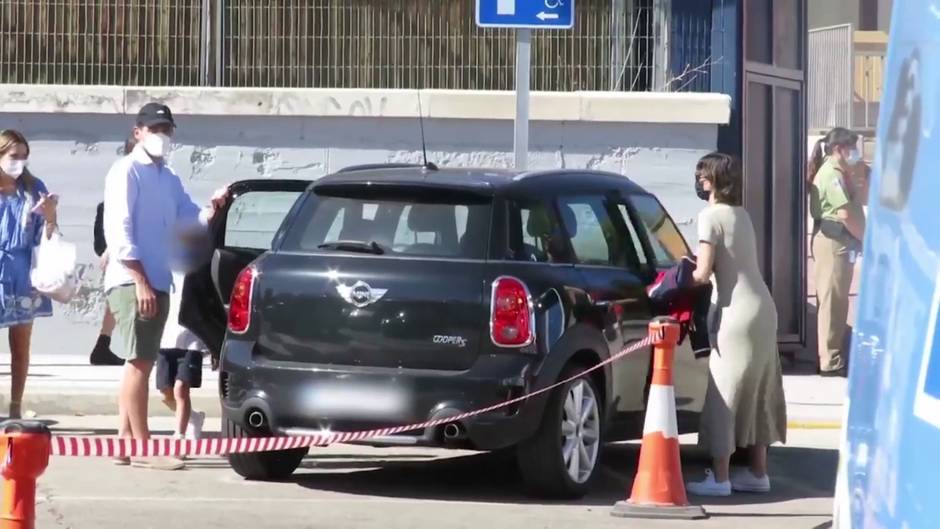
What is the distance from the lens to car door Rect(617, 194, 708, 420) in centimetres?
922

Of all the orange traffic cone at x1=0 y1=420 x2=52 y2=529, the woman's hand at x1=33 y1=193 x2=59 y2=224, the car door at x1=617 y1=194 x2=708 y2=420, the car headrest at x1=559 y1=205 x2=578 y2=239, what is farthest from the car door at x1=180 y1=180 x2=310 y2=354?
the orange traffic cone at x1=0 y1=420 x2=52 y2=529

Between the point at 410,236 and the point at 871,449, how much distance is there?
209 inches

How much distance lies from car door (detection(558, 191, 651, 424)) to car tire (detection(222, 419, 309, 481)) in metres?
1.67

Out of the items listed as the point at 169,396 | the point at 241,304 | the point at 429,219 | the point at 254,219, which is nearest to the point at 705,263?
the point at 429,219

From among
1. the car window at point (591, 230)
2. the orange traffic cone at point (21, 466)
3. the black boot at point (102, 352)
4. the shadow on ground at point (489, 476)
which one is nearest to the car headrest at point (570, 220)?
the car window at point (591, 230)

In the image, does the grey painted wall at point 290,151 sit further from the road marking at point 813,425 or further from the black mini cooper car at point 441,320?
the black mini cooper car at point 441,320

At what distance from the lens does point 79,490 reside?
858 cm

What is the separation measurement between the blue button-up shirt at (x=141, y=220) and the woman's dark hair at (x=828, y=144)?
6.95 metres

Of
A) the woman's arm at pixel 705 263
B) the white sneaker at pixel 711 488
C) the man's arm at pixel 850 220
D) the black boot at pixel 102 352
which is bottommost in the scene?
the white sneaker at pixel 711 488

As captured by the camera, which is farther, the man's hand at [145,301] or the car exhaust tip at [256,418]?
the man's hand at [145,301]

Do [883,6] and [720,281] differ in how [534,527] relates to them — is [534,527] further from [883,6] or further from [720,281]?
[883,6]

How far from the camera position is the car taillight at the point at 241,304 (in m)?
8.42

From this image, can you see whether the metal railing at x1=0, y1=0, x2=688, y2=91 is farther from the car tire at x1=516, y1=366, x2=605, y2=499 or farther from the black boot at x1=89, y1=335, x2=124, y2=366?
the car tire at x1=516, y1=366, x2=605, y2=499

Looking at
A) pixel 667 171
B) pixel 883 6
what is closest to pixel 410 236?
pixel 667 171
